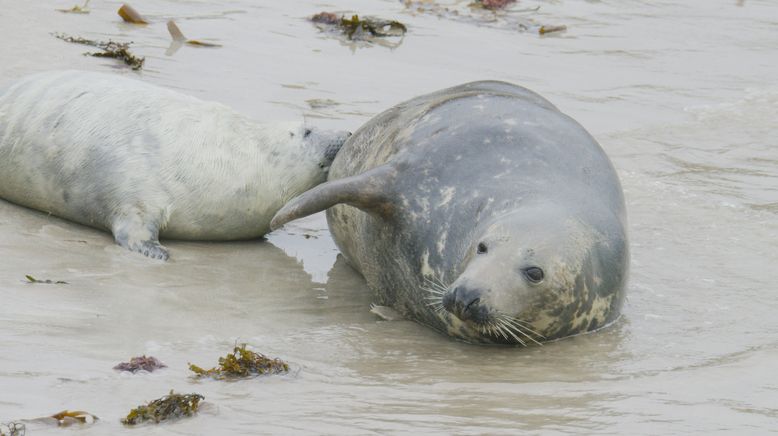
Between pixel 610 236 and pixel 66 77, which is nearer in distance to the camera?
pixel 610 236

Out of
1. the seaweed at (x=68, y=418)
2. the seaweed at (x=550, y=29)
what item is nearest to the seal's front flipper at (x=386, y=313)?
the seaweed at (x=68, y=418)

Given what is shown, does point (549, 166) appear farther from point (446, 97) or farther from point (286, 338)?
point (286, 338)

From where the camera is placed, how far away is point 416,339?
4750 millimetres

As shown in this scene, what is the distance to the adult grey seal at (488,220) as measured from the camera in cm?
447

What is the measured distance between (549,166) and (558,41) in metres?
5.98

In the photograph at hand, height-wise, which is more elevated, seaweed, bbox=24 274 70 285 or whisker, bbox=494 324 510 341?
whisker, bbox=494 324 510 341

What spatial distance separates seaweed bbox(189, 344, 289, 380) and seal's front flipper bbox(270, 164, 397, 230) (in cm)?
120

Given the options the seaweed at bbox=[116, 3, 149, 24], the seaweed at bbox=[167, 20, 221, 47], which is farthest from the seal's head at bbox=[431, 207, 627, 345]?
the seaweed at bbox=[116, 3, 149, 24]

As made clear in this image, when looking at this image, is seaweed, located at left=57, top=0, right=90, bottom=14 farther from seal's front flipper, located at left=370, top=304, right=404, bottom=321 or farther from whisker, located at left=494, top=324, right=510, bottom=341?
whisker, located at left=494, top=324, right=510, bottom=341

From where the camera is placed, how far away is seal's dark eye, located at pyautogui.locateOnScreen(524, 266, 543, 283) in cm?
445

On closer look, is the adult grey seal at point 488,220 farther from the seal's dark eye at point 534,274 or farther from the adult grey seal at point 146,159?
the adult grey seal at point 146,159

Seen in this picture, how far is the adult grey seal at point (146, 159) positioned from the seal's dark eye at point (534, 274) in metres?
1.99

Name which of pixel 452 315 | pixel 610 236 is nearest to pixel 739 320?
pixel 610 236

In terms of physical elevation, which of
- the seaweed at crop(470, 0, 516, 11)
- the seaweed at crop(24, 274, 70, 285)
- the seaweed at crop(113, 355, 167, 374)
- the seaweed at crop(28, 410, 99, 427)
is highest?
the seaweed at crop(470, 0, 516, 11)
